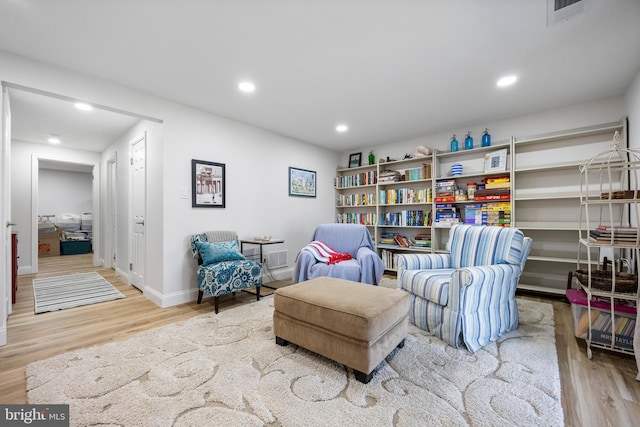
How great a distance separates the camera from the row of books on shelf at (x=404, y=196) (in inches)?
165

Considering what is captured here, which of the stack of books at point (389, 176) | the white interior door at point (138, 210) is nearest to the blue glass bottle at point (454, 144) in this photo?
the stack of books at point (389, 176)

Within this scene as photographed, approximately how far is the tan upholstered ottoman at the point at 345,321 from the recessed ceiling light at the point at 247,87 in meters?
1.98

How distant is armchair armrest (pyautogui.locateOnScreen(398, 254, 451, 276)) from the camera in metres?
2.56

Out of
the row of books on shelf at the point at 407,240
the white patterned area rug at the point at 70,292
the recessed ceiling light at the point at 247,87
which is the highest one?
the recessed ceiling light at the point at 247,87

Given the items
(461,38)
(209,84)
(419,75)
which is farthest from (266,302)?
(461,38)

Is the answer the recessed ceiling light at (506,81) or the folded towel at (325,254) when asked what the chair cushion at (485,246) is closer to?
the folded towel at (325,254)

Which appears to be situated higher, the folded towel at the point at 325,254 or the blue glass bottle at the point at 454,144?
the blue glass bottle at the point at 454,144

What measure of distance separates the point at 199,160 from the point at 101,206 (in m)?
3.60

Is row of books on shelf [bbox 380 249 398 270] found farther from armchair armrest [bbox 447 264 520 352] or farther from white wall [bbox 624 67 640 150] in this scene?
white wall [bbox 624 67 640 150]

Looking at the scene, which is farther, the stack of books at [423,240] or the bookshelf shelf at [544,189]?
the stack of books at [423,240]

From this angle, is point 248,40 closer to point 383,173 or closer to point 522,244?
point 522,244

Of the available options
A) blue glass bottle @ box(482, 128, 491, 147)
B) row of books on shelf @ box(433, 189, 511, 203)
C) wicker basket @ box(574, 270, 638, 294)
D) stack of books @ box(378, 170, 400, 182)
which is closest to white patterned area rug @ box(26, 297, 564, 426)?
wicker basket @ box(574, 270, 638, 294)

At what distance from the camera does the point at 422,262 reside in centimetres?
261

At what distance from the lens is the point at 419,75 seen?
8.06ft
